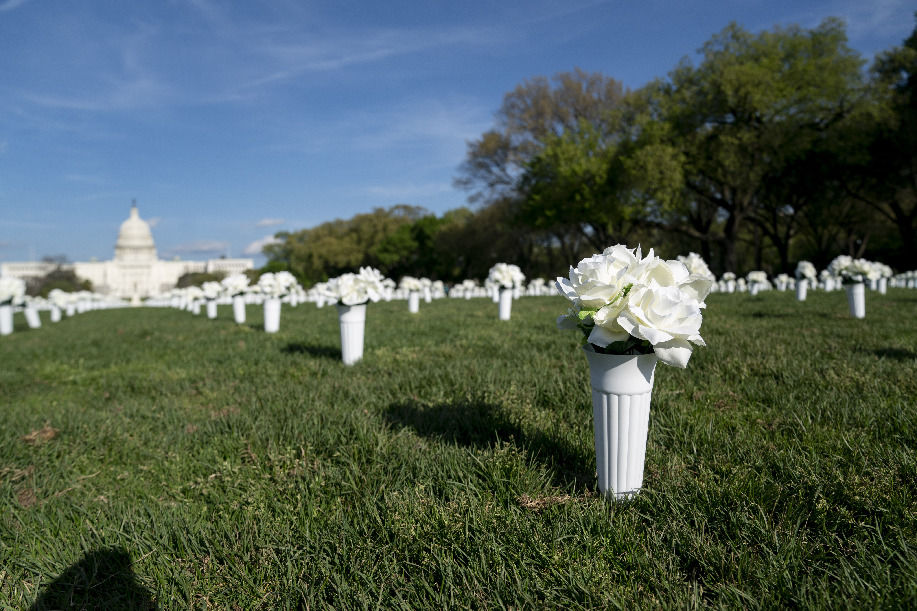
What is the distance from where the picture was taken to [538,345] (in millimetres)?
6828

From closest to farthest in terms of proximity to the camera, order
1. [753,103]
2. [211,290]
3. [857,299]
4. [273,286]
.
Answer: [857,299], [273,286], [211,290], [753,103]

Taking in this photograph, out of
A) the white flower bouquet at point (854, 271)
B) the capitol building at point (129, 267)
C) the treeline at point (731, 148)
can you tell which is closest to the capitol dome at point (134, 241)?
the capitol building at point (129, 267)

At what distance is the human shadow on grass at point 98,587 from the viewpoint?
2014mm

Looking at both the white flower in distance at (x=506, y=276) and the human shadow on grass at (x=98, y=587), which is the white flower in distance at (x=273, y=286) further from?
the human shadow on grass at (x=98, y=587)

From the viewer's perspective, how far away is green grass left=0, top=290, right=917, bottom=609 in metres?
1.90

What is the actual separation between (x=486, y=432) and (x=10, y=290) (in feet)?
51.8

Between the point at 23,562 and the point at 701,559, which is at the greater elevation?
the point at 701,559

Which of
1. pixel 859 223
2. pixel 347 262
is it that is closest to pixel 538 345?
pixel 859 223

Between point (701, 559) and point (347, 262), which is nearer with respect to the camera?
point (701, 559)

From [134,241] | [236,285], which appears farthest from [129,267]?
[236,285]

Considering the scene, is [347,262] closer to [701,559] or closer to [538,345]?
[538,345]

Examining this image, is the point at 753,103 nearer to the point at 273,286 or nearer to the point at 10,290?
the point at 273,286

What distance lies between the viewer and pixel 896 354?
521 cm

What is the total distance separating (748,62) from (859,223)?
15.7m
